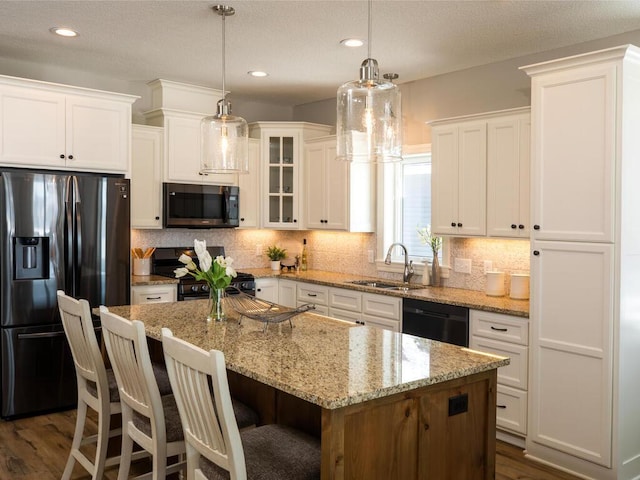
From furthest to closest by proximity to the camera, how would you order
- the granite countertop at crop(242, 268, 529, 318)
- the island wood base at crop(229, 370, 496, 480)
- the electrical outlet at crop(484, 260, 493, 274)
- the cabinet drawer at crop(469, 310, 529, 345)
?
1. the electrical outlet at crop(484, 260, 493, 274)
2. the granite countertop at crop(242, 268, 529, 318)
3. the cabinet drawer at crop(469, 310, 529, 345)
4. the island wood base at crop(229, 370, 496, 480)

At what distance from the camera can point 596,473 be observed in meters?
3.35

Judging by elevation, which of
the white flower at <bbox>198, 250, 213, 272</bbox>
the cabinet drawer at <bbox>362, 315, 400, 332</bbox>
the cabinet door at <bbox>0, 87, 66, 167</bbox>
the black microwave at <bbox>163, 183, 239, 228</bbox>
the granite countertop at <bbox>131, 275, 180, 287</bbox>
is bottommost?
the cabinet drawer at <bbox>362, 315, 400, 332</bbox>

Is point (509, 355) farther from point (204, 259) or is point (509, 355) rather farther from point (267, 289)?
point (267, 289)

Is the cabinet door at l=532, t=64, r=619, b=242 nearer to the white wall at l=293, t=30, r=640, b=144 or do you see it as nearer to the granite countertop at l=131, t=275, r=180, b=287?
the white wall at l=293, t=30, r=640, b=144

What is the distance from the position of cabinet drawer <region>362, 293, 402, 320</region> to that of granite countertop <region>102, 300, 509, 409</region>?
1.34m

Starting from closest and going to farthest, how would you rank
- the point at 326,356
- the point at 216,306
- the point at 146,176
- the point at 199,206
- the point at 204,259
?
1. the point at 326,356
2. the point at 204,259
3. the point at 216,306
4. the point at 146,176
5. the point at 199,206

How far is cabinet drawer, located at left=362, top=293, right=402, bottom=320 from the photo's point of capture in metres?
4.54

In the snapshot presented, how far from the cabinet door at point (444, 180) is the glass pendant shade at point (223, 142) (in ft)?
6.14

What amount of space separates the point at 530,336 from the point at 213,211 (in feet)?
10.2

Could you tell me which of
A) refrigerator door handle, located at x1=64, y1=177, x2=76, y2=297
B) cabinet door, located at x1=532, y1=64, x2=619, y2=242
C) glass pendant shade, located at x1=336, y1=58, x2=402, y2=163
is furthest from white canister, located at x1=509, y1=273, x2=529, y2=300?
refrigerator door handle, located at x1=64, y1=177, x2=76, y2=297

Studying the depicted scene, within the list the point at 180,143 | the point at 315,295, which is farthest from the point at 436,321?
the point at 180,143

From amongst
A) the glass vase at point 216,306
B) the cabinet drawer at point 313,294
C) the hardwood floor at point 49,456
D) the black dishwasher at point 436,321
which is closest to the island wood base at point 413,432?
the glass vase at point 216,306

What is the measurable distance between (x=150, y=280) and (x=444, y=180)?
2511 millimetres

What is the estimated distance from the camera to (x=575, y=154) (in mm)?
3398
